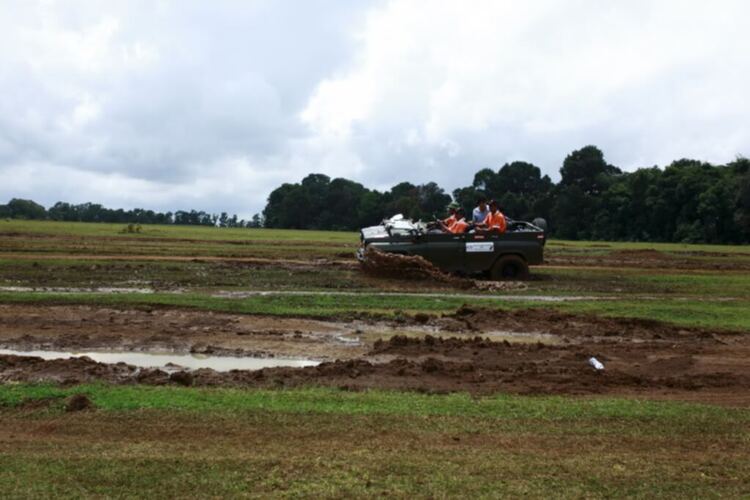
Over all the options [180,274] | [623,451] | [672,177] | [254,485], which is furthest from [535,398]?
[672,177]

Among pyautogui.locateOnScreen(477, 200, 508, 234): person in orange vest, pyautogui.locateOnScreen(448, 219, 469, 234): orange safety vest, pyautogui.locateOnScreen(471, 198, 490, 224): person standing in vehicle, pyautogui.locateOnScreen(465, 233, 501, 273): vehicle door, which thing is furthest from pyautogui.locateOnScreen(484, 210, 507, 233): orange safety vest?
pyautogui.locateOnScreen(448, 219, 469, 234): orange safety vest

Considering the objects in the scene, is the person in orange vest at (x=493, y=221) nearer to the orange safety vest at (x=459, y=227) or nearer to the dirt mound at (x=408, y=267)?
the orange safety vest at (x=459, y=227)

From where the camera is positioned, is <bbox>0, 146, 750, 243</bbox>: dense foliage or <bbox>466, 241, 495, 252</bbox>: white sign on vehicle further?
<bbox>0, 146, 750, 243</bbox>: dense foliage

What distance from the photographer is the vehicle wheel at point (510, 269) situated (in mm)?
21469

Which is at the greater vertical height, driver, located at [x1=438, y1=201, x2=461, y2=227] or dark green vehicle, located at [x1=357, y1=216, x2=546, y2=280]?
driver, located at [x1=438, y1=201, x2=461, y2=227]

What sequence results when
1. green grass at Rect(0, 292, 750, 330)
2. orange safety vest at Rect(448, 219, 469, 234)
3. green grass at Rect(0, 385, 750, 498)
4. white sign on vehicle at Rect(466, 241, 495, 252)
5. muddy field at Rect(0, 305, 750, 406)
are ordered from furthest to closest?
orange safety vest at Rect(448, 219, 469, 234), white sign on vehicle at Rect(466, 241, 495, 252), green grass at Rect(0, 292, 750, 330), muddy field at Rect(0, 305, 750, 406), green grass at Rect(0, 385, 750, 498)

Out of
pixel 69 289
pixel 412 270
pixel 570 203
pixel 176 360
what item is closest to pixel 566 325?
pixel 176 360

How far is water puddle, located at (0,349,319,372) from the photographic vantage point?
9812mm

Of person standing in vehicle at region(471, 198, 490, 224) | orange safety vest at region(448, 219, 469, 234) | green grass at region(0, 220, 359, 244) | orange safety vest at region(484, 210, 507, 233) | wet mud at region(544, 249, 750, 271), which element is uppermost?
person standing in vehicle at region(471, 198, 490, 224)

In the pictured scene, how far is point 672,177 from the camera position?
A: 6869cm

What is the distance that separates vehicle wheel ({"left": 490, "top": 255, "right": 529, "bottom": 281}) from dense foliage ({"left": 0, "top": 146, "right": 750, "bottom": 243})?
78.7 ft

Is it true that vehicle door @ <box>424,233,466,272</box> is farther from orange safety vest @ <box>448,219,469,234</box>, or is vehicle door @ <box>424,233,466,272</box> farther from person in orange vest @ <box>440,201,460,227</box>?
person in orange vest @ <box>440,201,460,227</box>

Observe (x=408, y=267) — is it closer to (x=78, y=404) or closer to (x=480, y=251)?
(x=480, y=251)

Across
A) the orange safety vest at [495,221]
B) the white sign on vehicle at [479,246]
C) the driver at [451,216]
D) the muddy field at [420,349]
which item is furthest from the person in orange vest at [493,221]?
the muddy field at [420,349]
